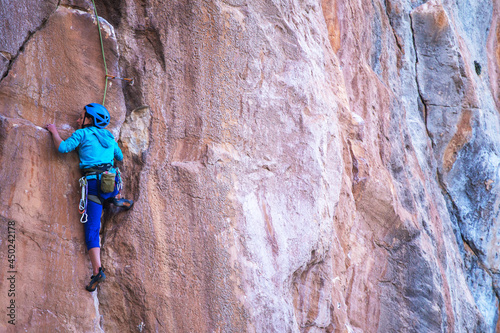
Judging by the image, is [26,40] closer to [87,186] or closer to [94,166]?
[94,166]

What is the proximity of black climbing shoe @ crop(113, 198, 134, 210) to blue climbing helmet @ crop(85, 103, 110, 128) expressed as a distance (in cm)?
80

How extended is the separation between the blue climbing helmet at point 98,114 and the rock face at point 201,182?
25cm

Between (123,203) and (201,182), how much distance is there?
84 cm

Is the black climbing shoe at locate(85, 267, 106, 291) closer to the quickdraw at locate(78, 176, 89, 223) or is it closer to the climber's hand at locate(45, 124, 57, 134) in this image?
the quickdraw at locate(78, 176, 89, 223)

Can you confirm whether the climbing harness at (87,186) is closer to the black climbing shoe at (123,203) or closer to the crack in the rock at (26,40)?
the black climbing shoe at (123,203)

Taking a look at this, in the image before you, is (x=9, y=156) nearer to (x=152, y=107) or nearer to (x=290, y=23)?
(x=152, y=107)

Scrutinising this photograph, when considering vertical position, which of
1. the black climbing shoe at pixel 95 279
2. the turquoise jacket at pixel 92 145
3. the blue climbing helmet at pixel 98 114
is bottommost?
the black climbing shoe at pixel 95 279

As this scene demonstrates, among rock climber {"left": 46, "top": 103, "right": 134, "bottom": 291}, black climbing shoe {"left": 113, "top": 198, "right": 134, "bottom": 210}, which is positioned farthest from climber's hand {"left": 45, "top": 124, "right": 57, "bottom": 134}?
black climbing shoe {"left": 113, "top": 198, "right": 134, "bottom": 210}

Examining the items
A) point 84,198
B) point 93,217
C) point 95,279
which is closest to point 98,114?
point 84,198

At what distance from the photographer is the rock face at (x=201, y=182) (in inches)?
165

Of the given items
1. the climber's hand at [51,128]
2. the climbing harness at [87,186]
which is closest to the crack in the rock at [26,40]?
the climber's hand at [51,128]

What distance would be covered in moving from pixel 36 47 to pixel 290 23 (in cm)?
302

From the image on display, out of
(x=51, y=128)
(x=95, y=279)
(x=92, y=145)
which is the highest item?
(x=51, y=128)

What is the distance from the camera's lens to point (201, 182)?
4469mm
